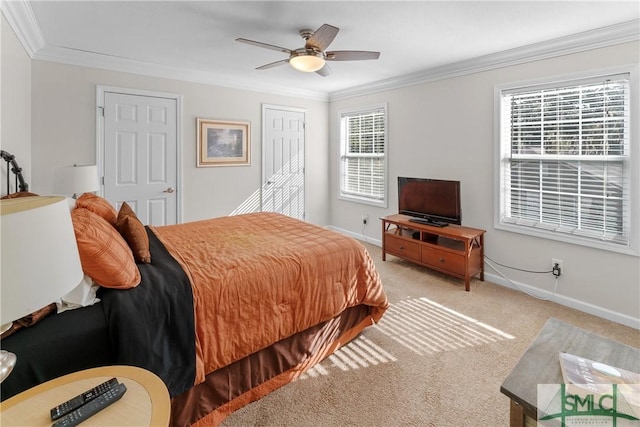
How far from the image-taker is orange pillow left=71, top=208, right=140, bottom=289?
4.70 feet

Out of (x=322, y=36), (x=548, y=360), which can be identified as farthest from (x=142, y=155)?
(x=548, y=360)

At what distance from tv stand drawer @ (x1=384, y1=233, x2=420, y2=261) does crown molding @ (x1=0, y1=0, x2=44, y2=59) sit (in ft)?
13.5

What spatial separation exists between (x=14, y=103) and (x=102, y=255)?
2232mm

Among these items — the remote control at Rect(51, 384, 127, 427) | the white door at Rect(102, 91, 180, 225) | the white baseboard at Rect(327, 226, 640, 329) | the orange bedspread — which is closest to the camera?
the remote control at Rect(51, 384, 127, 427)

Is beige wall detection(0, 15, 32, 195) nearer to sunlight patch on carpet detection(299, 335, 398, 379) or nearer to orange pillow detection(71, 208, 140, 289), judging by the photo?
orange pillow detection(71, 208, 140, 289)

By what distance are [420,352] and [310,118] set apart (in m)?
4.34

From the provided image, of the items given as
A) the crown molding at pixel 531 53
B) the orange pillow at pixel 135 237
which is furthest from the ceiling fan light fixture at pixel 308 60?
the crown molding at pixel 531 53

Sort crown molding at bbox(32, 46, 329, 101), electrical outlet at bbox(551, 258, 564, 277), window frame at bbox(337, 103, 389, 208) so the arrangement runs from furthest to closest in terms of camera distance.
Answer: window frame at bbox(337, 103, 389, 208) → crown molding at bbox(32, 46, 329, 101) → electrical outlet at bbox(551, 258, 564, 277)

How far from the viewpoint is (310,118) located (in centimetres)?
576

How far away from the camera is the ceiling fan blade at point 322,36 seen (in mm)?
2330

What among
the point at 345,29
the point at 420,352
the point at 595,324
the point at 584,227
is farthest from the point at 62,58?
the point at 595,324

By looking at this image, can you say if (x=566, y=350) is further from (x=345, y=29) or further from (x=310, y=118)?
(x=310, y=118)

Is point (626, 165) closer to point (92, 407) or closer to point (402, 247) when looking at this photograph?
point (402, 247)

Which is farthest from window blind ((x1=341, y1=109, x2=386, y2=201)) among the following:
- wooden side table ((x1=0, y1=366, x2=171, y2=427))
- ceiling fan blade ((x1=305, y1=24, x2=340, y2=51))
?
wooden side table ((x1=0, y1=366, x2=171, y2=427))
